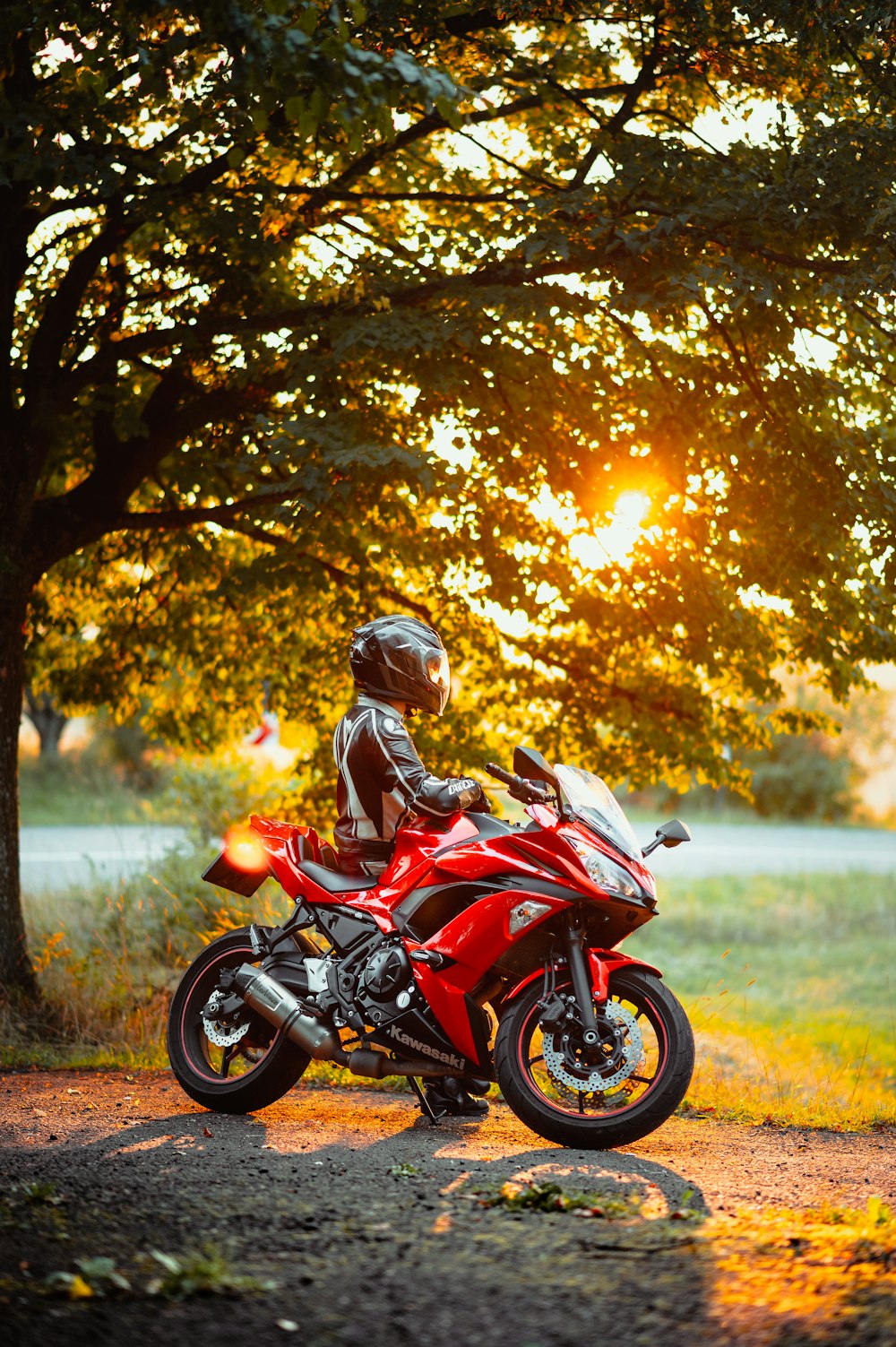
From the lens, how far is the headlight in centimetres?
493

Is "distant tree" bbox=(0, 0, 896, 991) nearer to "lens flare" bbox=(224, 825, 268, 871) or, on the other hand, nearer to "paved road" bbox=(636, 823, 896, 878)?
"lens flare" bbox=(224, 825, 268, 871)

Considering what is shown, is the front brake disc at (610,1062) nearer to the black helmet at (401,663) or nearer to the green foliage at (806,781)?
the black helmet at (401,663)

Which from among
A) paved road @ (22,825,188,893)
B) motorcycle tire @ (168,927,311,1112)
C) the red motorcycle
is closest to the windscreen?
the red motorcycle

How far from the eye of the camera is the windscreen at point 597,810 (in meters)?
5.09

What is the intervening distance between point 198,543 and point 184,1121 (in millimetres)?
4875

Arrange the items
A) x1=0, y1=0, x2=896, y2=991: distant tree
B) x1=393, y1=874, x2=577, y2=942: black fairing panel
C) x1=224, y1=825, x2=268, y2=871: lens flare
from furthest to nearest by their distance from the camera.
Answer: x1=0, y1=0, x2=896, y2=991: distant tree, x1=224, y1=825, x2=268, y2=871: lens flare, x1=393, y1=874, x2=577, y2=942: black fairing panel

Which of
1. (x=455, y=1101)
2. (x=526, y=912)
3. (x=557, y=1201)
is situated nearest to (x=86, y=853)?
(x=455, y=1101)

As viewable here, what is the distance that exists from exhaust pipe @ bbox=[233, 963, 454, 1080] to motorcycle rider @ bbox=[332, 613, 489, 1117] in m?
0.52

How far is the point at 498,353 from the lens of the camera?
7.73 meters

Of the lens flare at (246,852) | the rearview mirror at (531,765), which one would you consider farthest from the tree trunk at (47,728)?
the rearview mirror at (531,765)

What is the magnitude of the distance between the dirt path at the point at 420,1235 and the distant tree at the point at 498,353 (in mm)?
3325

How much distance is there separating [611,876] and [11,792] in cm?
482

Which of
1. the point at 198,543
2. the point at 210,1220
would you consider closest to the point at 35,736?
the point at 198,543

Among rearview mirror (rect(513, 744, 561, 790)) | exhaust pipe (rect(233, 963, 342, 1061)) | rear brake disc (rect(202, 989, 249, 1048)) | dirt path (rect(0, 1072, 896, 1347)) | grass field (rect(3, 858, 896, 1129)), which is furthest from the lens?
grass field (rect(3, 858, 896, 1129))
